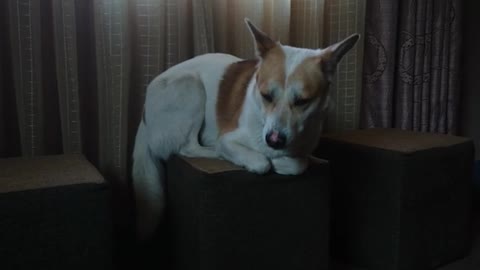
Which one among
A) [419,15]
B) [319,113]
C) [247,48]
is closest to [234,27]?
[247,48]

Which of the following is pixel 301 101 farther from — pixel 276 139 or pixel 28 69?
pixel 28 69

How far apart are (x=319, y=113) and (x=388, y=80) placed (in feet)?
3.29

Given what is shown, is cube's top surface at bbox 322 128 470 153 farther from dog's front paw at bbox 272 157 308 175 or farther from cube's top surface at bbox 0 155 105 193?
cube's top surface at bbox 0 155 105 193

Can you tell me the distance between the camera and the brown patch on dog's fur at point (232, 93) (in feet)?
4.66

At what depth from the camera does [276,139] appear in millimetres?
1139

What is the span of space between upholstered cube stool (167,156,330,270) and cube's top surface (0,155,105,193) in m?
0.29

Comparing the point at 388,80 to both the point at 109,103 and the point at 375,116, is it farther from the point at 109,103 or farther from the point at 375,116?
the point at 109,103

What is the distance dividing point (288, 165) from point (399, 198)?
18.6 inches


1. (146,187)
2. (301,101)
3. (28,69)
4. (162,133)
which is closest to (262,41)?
(301,101)

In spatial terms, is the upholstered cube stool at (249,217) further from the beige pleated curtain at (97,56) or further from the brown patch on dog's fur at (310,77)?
the beige pleated curtain at (97,56)

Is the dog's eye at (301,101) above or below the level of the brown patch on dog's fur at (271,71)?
below

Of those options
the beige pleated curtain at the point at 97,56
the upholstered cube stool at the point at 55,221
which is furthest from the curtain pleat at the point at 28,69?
the upholstered cube stool at the point at 55,221

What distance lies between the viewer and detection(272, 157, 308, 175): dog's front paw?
1.31 meters

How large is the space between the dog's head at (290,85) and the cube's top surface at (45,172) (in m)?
0.48
